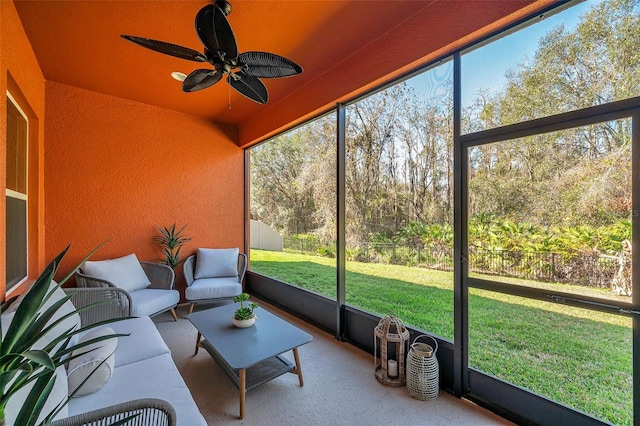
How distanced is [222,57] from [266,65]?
292 millimetres

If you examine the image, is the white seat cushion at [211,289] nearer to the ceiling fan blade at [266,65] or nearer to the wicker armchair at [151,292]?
the wicker armchair at [151,292]

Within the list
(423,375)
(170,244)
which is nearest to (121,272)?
(170,244)

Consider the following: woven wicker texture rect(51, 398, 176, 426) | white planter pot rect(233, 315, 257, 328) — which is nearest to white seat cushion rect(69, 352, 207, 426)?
woven wicker texture rect(51, 398, 176, 426)

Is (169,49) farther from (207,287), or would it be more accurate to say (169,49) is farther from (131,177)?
(207,287)

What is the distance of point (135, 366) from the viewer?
163 centimetres

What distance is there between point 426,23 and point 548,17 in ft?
2.45

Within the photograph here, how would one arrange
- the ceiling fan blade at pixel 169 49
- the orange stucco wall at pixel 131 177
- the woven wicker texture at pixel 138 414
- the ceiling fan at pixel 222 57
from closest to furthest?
the woven wicker texture at pixel 138 414 → the ceiling fan at pixel 222 57 → the ceiling fan blade at pixel 169 49 → the orange stucco wall at pixel 131 177

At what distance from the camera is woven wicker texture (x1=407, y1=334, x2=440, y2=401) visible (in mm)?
1921

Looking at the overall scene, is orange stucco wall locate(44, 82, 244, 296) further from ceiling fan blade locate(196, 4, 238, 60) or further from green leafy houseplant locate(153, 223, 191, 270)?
ceiling fan blade locate(196, 4, 238, 60)

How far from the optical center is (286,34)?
232cm

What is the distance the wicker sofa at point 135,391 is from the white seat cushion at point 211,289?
1049 millimetres

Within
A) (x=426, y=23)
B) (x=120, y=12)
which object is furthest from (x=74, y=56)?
(x=426, y=23)

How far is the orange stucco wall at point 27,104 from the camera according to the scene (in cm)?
176

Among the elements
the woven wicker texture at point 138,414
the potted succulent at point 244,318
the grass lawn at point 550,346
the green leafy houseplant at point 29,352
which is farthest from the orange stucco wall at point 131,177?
the grass lawn at point 550,346
